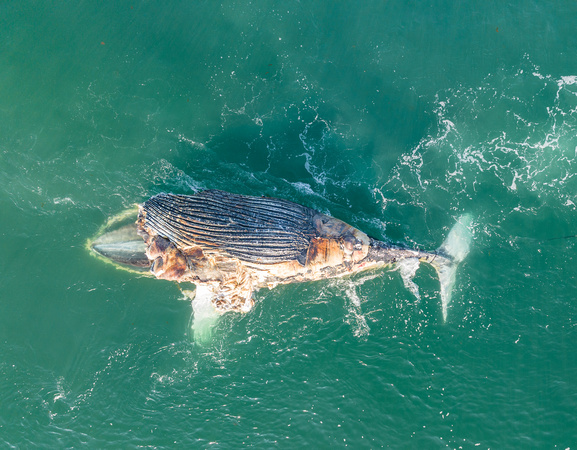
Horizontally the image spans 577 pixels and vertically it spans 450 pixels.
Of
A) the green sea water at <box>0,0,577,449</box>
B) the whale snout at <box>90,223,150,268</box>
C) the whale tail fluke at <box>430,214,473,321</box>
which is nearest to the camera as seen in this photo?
the green sea water at <box>0,0,577,449</box>

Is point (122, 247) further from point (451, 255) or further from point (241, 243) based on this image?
point (451, 255)

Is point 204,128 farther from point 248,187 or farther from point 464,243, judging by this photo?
point 464,243

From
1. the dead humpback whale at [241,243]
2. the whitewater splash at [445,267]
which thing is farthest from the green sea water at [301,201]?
the dead humpback whale at [241,243]

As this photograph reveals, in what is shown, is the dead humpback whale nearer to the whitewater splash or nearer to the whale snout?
the whale snout

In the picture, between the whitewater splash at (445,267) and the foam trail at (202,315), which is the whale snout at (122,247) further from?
the whitewater splash at (445,267)

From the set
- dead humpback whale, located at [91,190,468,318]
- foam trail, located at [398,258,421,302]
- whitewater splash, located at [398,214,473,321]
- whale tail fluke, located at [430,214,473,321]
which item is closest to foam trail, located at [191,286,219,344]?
dead humpback whale, located at [91,190,468,318]

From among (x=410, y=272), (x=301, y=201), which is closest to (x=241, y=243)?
(x=301, y=201)

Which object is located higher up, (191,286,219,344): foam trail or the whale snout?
the whale snout
